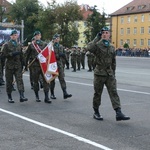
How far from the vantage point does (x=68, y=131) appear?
23.3 feet

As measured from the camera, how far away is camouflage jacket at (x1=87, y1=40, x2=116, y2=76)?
26.0 ft

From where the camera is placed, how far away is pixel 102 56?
7.99 meters

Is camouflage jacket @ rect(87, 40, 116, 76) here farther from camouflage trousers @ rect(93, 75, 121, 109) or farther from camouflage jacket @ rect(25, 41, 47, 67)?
camouflage jacket @ rect(25, 41, 47, 67)

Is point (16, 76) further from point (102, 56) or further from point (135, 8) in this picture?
point (135, 8)

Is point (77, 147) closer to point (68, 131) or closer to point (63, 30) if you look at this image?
point (68, 131)

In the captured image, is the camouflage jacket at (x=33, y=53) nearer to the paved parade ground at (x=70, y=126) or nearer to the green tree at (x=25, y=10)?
the paved parade ground at (x=70, y=126)

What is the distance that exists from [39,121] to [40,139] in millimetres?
1524

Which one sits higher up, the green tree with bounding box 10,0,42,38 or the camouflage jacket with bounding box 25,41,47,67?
the green tree with bounding box 10,0,42,38

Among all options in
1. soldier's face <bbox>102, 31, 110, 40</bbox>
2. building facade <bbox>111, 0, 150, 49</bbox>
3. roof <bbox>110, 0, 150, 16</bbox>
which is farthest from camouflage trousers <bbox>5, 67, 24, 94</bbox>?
roof <bbox>110, 0, 150, 16</bbox>

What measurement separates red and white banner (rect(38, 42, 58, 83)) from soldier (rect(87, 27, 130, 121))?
2.72m

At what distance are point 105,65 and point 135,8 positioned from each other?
9498 centimetres

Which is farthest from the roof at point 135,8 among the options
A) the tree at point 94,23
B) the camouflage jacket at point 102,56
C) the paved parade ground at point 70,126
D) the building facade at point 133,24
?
the camouflage jacket at point 102,56

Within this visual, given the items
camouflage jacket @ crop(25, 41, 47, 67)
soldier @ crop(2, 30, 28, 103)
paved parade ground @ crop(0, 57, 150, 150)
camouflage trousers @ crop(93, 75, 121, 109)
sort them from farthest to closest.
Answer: camouflage jacket @ crop(25, 41, 47, 67) → soldier @ crop(2, 30, 28, 103) → camouflage trousers @ crop(93, 75, 121, 109) → paved parade ground @ crop(0, 57, 150, 150)

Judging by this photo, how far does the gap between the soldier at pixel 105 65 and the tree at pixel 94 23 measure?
75.0 m
